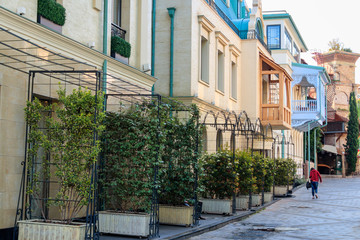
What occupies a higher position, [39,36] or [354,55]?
[354,55]

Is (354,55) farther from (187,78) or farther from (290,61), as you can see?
(187,78)

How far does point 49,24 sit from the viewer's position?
10836 millimetres

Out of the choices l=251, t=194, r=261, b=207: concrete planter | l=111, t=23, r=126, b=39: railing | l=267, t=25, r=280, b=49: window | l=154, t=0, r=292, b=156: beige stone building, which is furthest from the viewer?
l=267, t=25, r=280, b=49: window

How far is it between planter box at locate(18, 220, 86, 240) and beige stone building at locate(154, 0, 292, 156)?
9.19 metres

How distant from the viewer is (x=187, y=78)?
62.7ft

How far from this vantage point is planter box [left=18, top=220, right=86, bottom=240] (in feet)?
29.4

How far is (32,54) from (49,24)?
99cm

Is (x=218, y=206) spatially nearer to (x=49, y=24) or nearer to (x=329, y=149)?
(x=49, y=24)

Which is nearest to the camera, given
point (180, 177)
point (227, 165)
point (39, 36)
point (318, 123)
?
point (39, 36)

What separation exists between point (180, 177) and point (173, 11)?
27.1ft

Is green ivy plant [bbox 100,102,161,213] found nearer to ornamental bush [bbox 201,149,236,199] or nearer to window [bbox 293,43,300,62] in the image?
ornamental bush [bbox 201,149,236,199]

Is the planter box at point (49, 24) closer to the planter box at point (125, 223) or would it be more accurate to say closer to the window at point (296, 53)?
the planter box at point (125, 223)

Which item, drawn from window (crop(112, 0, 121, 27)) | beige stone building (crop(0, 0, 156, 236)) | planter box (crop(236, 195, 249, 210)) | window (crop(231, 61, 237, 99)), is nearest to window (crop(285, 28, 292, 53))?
window (crop(231, 61, 237, 99))

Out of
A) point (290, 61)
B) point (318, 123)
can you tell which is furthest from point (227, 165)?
point (318, 123)
